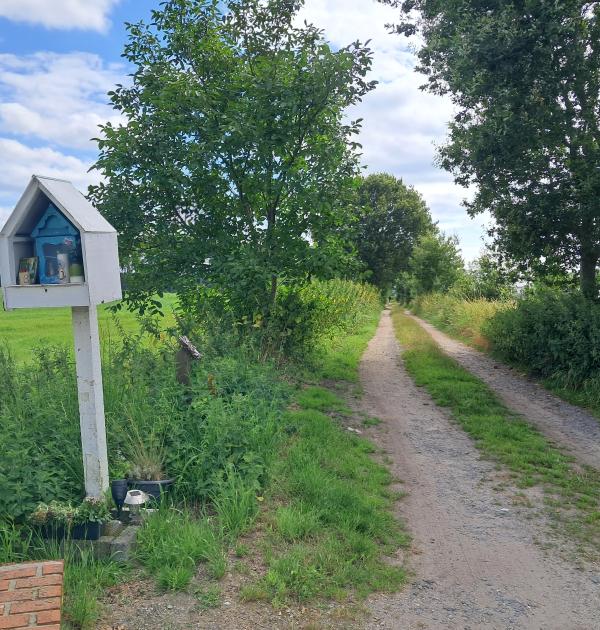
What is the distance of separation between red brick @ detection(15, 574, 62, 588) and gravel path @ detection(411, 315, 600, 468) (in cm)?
591

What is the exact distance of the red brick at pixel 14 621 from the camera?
10.4 ft

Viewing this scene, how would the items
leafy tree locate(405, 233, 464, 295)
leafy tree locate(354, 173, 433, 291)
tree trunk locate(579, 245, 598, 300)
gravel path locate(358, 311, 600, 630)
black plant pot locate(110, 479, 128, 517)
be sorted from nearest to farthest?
gravel path locate(358, 311, 600, 630), black plant pot locate(110, 479, 128, 517), tree trunk locate(579, 245, 598, 300), leafy tree locate(405, 233, 464, 295), leafy tree locate(354, 173, 433, 291)

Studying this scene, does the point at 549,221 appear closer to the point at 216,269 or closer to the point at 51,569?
the point at 216,269

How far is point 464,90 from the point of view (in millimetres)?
11086

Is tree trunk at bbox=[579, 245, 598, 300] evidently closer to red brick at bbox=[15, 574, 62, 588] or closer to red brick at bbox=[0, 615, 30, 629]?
red brick at bbox=[15, 574, 62, 588]

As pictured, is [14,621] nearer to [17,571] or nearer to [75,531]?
[17,571]

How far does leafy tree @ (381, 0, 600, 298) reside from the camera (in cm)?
1015

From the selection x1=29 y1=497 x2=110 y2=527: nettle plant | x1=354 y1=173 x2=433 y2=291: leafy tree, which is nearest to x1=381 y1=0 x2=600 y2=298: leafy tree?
x1=29 y1=497 x2=110 y2=527: nettle plant

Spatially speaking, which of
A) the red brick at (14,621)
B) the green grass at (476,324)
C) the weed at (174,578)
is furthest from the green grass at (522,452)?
the red brick at (14,621)

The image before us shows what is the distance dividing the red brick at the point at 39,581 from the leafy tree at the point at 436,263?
127 ft

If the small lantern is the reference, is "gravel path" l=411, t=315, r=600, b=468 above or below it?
below

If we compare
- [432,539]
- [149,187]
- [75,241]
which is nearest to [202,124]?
[149,187]

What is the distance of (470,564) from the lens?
4.36m

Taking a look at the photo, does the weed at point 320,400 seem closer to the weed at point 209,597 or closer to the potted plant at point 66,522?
the potted plant at point 66,522
